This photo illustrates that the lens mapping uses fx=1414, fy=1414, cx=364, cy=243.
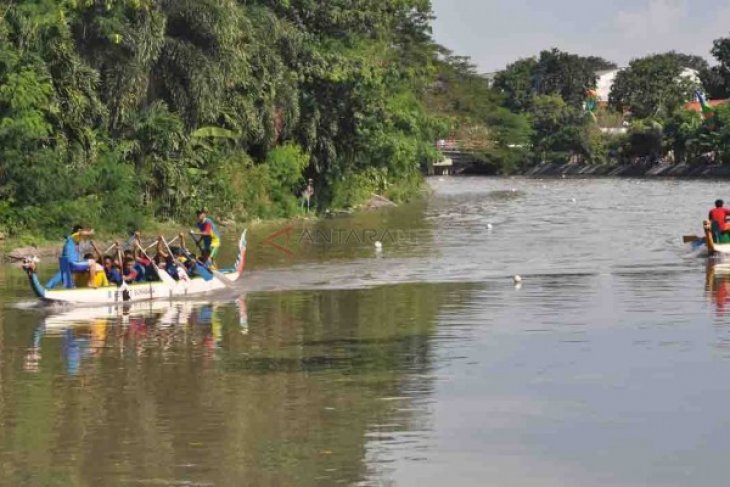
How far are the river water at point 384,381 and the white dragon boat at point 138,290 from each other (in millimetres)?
326

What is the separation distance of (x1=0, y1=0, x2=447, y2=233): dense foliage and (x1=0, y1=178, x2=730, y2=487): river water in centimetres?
584

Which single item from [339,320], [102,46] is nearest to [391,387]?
[339,320]

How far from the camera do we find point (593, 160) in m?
144

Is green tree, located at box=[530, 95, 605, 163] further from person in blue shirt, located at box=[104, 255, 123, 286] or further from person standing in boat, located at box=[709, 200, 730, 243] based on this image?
person in blue shirt, located at box=[104, 255, 123, 286]

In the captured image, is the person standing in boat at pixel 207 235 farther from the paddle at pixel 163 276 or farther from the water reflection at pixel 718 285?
the water reflection at pixel 718 285

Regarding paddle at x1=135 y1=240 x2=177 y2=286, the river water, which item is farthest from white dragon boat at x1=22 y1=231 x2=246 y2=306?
the river water

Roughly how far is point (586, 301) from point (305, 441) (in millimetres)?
12924

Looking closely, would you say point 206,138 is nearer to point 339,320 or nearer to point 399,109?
point 399,109

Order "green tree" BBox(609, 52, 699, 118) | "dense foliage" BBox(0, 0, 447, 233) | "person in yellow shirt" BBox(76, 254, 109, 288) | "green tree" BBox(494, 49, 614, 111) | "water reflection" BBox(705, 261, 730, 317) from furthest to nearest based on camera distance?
"green tree" BBox(494, 49, 614, 111), "green tree" BBox(609, 52, 699, 118), "dense foliage" BBox(0, 0, 447, 233), "person in yellow shirt" BBox(76, 254, 109, 288), "water reflection" BBox(705, 261, 730, 317)

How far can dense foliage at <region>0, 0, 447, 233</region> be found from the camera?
1510 inches

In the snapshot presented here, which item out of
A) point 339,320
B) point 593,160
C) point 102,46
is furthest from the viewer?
point 593,160

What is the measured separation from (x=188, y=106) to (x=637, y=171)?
314ft

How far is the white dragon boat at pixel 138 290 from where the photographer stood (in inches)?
1000

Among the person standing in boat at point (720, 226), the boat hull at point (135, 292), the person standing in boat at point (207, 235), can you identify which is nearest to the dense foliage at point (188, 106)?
the person standing in boat at point (207, 235)
